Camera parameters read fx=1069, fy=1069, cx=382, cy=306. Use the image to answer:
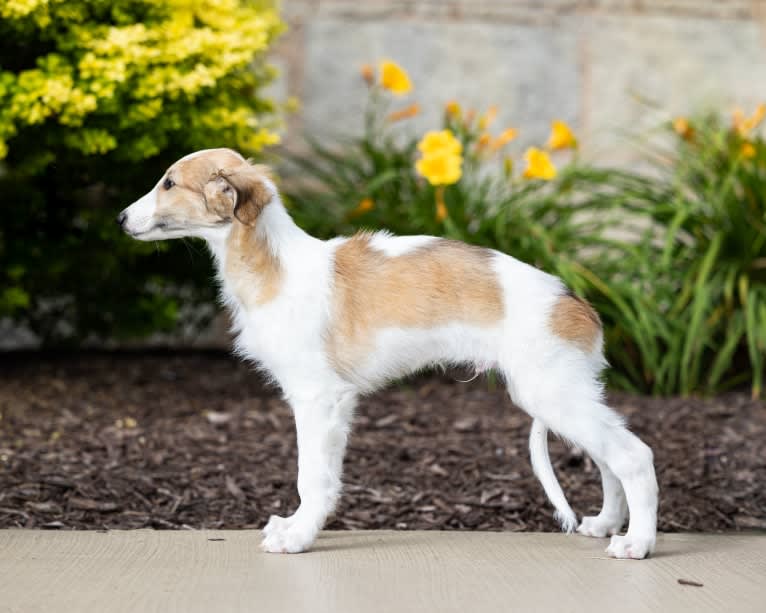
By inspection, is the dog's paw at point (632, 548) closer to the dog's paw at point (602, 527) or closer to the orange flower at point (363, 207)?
the dog's paw at point (602, 527)

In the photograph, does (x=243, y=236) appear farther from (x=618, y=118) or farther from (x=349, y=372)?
(x=618, y=118)

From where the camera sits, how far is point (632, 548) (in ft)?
10.5

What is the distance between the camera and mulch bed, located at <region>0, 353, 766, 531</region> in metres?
3.91

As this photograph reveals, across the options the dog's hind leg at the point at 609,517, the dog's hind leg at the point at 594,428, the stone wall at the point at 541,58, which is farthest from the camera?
the stone wall at the point at 541,58

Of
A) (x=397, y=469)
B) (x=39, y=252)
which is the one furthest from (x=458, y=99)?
(x=397, y=469)

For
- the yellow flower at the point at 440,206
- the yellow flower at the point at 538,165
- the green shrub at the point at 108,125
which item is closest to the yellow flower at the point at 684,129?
the yellow flower at the point at 538,165

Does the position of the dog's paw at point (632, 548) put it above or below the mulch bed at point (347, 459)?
above

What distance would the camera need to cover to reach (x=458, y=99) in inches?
298

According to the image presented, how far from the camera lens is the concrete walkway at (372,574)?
270 centimetres

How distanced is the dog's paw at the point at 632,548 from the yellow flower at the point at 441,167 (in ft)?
7.73

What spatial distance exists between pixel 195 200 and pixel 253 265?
27 cm

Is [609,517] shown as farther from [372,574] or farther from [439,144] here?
[439,144]

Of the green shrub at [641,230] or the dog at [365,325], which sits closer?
the dog at [365,325]

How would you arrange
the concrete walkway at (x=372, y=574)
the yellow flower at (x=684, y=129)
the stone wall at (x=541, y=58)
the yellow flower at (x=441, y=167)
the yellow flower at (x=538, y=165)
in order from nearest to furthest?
the concrete walkway at (x=372, y=574)
the yellow flower at (x=441, y=167)
the yellow flower at (x=538, y=165)
the yellow flower at (x=684, y=129)
the stone wall at (x=541, y=58)
